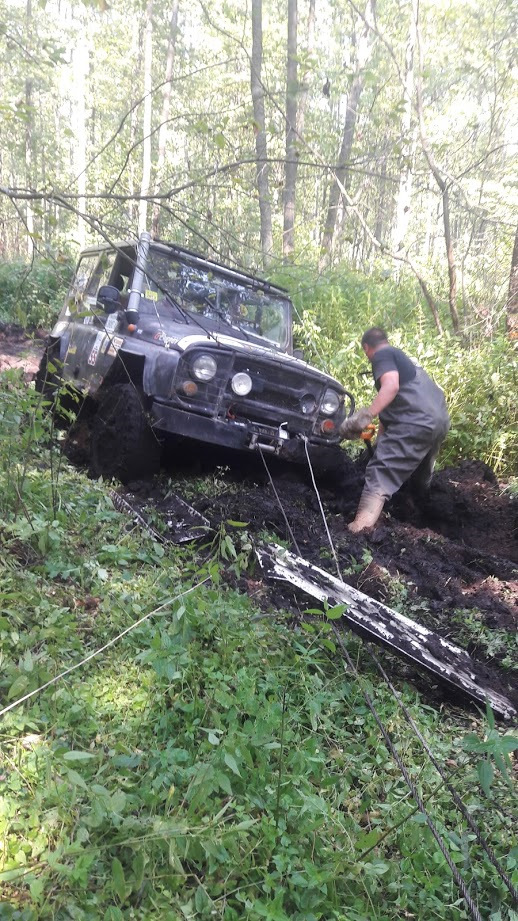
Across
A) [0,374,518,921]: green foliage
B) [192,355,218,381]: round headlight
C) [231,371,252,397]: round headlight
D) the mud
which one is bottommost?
the mud

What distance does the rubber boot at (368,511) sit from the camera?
15.8 feet

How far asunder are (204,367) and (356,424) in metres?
1.26

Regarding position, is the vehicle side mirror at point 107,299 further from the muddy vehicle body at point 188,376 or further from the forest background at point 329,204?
the forest background at point 329,204

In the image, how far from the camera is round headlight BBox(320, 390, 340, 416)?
5.20 metres

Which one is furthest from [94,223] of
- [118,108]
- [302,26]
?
[118,108]

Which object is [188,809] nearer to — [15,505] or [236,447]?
[15,505]

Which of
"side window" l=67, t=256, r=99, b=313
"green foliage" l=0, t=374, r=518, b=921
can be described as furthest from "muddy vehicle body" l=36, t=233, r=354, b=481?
"green foliage" l=0, t=374, r=518, b=921

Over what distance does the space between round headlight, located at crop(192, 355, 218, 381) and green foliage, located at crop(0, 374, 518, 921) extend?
1707 millimetres

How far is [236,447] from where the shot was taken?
15.8 feet

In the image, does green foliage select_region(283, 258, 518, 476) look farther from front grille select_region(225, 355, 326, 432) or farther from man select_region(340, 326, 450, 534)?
man select_region(340, 326, 450, 534)

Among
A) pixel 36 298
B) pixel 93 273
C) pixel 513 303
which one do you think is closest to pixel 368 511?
pixel 93 273

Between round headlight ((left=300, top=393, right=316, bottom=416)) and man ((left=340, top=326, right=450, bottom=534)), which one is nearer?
man ((left=340, top=326, right=450, bottom=534))

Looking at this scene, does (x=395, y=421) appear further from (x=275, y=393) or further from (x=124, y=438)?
(x=124, y=438)

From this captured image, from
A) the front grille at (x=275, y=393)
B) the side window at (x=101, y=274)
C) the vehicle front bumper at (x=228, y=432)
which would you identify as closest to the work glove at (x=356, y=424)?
A: the front grille at (x=275, y=393)
